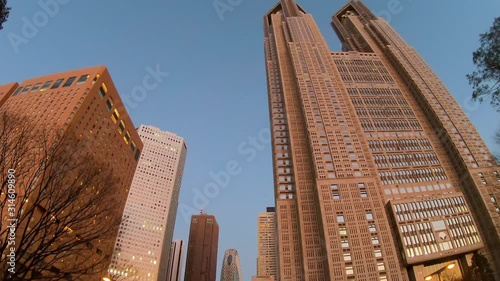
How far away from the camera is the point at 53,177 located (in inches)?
A: 516

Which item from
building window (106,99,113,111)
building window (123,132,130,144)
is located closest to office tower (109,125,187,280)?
building window (123,132,130,144)

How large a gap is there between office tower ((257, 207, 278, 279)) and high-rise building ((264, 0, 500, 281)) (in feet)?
328

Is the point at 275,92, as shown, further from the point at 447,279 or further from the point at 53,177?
the point at 53,177

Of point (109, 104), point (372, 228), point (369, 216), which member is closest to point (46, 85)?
point (109, 104)

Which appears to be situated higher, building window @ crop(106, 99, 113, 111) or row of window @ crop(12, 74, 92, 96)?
row of window @ crop(12, 74, 92, 96)

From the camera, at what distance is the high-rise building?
187 feet

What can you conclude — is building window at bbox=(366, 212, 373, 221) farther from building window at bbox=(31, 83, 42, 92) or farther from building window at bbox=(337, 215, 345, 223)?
building window at bbox=(31, 83, 42, 92)

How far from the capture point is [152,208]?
5965 inches

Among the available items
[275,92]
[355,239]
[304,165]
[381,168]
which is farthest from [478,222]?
[275,92]

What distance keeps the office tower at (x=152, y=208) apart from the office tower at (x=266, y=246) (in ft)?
184

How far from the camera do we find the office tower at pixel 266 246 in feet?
567

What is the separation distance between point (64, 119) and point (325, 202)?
60370 millimetres

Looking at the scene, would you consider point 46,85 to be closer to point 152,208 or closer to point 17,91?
point 17,91

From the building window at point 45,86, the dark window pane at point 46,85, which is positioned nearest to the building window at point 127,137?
the building window at point 45,86
